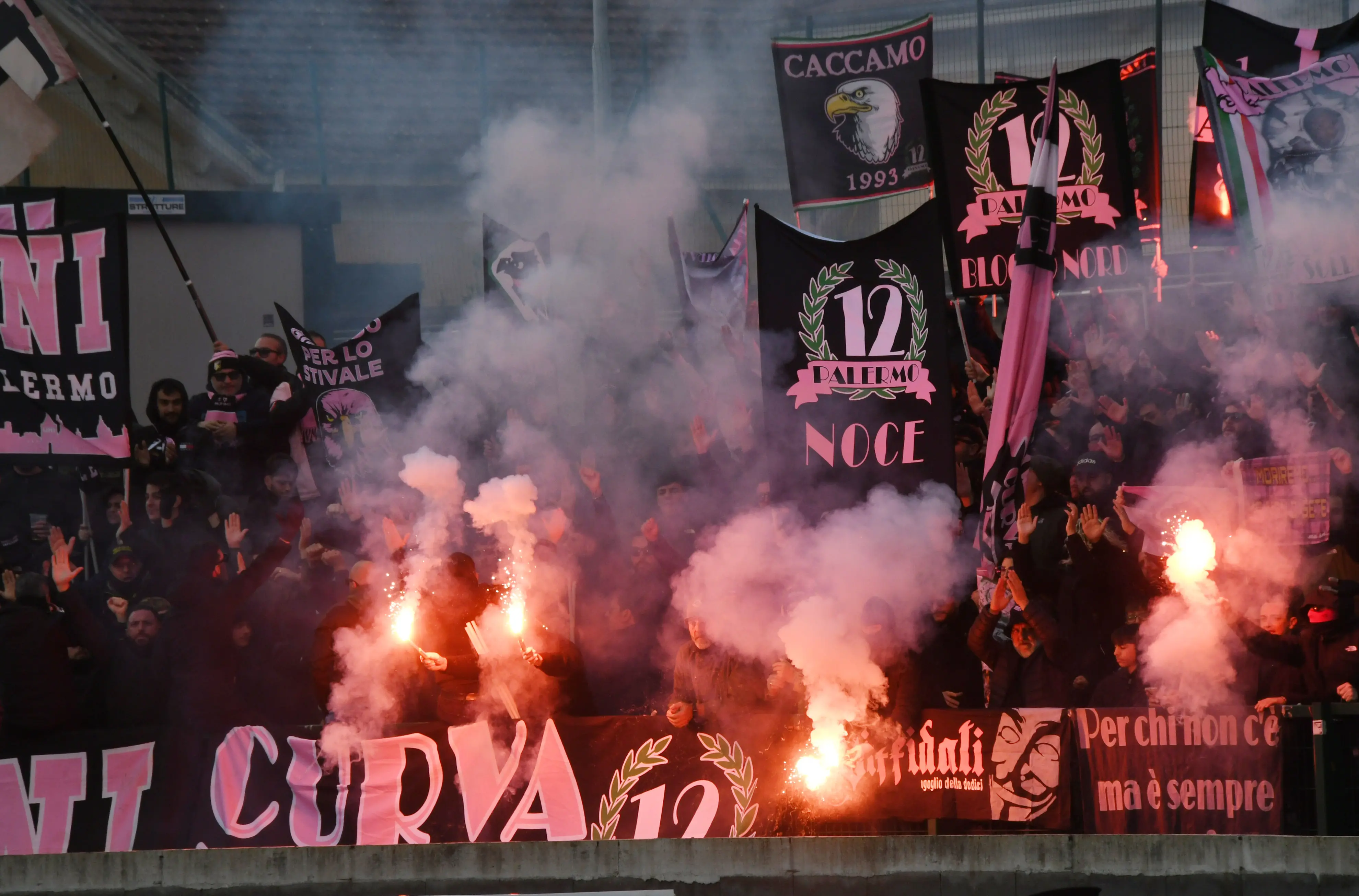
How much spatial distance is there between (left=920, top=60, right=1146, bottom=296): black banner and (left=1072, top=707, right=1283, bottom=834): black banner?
8.19 ft

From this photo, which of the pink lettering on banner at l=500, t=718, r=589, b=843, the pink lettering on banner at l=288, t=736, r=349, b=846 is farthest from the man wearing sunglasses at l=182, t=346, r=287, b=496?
the pink lettering on banner at l=500, t=718, r=589, b=843

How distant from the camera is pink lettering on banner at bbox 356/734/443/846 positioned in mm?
Result: 7078

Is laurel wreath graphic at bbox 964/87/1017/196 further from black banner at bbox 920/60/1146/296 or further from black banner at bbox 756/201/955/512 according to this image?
black banner at bbox 756/201/955/512

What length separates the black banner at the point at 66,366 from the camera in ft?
26.1

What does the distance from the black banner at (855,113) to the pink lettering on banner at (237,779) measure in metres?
4.73

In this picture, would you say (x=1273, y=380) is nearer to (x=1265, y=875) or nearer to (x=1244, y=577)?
(x=1244, y=577)

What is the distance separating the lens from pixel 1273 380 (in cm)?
762

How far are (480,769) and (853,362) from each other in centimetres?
261

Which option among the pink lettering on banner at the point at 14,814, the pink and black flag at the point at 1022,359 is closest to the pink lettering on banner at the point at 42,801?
the pink lettering on banner at the point at 14,814

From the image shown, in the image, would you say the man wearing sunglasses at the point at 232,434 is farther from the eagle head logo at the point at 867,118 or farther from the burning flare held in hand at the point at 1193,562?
the burning flare held in hand at the point at 1193,562

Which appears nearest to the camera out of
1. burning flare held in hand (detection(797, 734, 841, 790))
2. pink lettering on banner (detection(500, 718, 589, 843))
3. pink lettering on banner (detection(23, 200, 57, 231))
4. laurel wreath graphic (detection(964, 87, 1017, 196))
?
burning flare held in hand (detection(797, 734, 841, 790))

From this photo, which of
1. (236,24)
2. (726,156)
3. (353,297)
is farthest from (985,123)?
(236,24)

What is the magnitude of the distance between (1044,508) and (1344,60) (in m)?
2.74

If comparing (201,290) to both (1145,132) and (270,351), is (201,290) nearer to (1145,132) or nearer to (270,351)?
(270,351)
